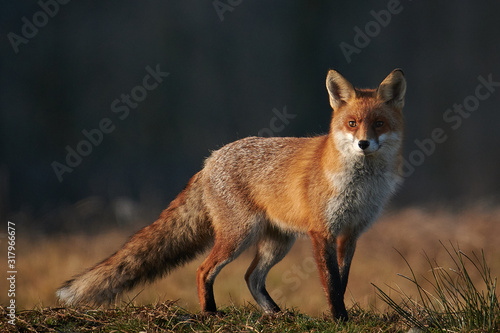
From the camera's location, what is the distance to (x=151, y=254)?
13.3 ft

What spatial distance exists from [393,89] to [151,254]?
2.06 meters

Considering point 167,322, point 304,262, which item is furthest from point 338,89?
point 304,262

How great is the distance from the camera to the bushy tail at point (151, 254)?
3918mm

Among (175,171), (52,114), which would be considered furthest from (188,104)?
(52,114)

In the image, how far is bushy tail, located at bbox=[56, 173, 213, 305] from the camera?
3.92 metres

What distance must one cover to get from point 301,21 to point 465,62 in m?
2.73

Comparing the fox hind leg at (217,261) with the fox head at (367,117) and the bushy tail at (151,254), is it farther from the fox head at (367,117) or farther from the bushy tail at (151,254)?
the fox head at (367,117)

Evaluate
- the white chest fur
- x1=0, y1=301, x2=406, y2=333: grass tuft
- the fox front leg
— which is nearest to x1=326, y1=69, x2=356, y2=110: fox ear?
the white chest fur

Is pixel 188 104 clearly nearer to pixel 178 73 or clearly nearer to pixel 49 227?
pixel 178 73

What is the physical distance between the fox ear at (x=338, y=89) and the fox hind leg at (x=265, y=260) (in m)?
1.11

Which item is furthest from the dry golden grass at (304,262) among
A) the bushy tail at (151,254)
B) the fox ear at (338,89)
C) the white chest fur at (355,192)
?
the fox ear at (338,89)

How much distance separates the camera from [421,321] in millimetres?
3275

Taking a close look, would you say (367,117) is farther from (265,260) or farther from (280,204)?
(265,260)

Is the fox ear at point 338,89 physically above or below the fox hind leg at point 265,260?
above
